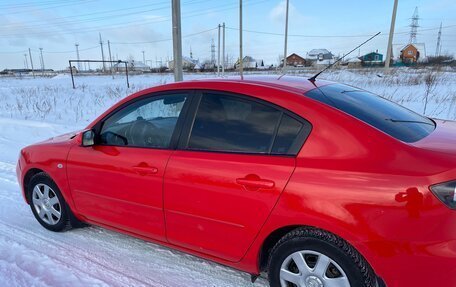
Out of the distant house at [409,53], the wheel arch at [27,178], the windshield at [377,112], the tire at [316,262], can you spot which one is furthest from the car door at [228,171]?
the distant house at [409,53]

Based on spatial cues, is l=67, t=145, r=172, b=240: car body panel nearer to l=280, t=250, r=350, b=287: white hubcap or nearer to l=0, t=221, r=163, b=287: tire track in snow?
l=0, t=221, r=163, b=287: tire track in snow

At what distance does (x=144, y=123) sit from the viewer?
331cm

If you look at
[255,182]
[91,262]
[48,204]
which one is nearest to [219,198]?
[255,182]

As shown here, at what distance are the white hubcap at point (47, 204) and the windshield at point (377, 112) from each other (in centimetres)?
296

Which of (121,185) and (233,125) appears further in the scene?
(121,185)

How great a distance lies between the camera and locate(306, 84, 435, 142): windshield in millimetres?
2307

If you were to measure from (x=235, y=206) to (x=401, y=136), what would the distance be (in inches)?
46.5

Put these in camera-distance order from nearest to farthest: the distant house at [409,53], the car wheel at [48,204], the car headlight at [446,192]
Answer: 1. the car headlight at [446,192]
2. the car wheel at [48,204]
3. the distant house at [409,53]

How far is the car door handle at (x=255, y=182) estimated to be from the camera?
7.45ft

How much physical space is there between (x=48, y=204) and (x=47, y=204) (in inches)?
0.7

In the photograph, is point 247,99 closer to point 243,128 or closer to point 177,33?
point 243,128

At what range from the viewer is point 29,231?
378 cm

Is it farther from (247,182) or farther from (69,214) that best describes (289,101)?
(69,214)

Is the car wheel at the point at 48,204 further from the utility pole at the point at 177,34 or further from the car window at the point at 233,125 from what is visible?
the utility pole at the point at 177,34
